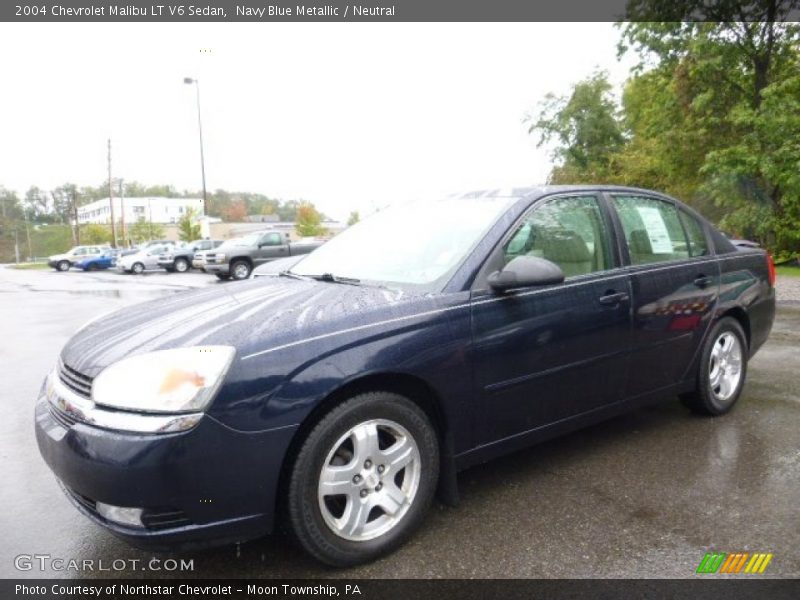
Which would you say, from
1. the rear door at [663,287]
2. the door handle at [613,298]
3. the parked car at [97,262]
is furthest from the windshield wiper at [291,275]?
the parked car at [97,262]

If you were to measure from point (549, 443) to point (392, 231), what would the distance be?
167 centimetres

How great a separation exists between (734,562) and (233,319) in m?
2.30

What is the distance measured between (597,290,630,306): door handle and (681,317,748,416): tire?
986 mm

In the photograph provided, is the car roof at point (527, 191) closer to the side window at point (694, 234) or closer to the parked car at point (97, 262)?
the side window at point (694, 234)

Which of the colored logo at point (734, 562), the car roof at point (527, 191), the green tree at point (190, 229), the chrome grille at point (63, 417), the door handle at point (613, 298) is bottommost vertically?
the colored logo at point (734, 562)

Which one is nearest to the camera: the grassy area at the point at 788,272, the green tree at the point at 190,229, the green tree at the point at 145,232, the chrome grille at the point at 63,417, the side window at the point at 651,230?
the chrome grille at the point at 63,417

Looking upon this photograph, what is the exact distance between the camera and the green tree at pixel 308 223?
70.1 m

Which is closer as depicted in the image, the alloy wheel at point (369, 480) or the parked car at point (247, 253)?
the alloy wheel at point (369, 480)

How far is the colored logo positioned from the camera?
2367 mm

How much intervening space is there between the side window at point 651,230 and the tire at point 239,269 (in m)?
18.3

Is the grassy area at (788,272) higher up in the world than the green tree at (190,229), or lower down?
lower down

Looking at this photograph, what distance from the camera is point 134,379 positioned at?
2.15 meters

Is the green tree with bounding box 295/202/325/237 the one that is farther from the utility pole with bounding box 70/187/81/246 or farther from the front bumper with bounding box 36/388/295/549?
the front bumper with bounding box 36/388/295/549

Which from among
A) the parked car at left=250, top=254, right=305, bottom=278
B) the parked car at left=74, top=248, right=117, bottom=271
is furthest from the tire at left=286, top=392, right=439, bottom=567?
the parked car at left=74, top=248, right=117, bottom=271
